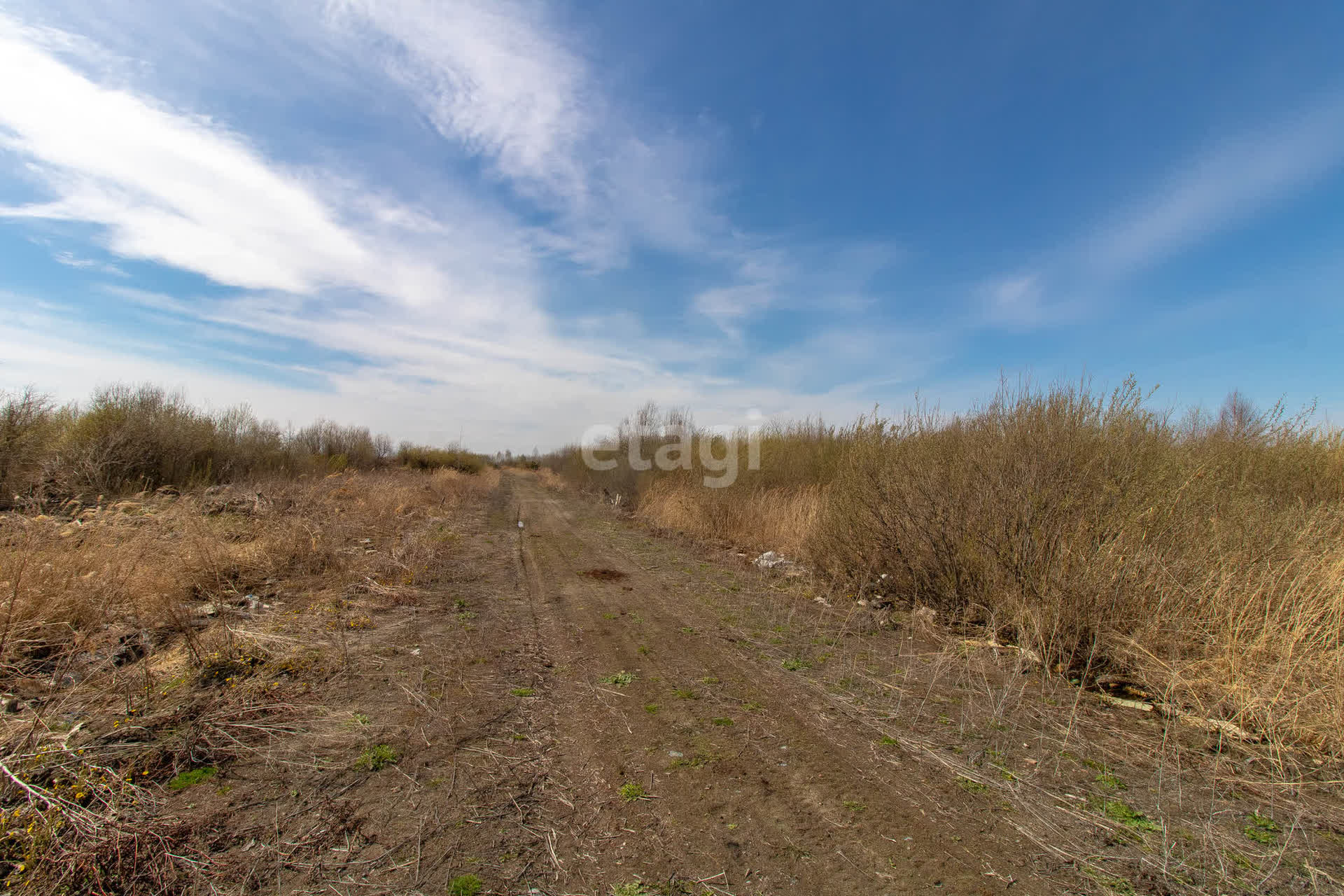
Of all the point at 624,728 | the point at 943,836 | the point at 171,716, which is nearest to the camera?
the point at 943,836

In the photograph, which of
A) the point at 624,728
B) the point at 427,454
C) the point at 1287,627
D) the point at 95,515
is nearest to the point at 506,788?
the point at 624,728

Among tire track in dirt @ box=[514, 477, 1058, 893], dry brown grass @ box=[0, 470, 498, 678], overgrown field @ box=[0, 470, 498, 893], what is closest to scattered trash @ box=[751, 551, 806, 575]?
tire track in dirt @ box=[514, 477, 1058, 893]

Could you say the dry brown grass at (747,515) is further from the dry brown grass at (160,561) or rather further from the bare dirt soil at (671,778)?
the dry brown grass at (160,561)

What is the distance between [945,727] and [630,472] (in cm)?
1880

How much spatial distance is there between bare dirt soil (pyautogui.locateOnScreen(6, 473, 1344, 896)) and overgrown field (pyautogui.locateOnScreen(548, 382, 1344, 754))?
1.32 feet

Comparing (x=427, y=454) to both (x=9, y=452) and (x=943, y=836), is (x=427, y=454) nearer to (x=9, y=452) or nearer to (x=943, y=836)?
(x=9, y=452)

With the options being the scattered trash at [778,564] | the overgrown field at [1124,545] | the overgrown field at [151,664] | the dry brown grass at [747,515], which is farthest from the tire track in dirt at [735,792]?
the dry brown grass at [747,515]

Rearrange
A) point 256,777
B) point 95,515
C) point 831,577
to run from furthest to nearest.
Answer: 1. point 831,577
2. point 95,515
3. point 256,777

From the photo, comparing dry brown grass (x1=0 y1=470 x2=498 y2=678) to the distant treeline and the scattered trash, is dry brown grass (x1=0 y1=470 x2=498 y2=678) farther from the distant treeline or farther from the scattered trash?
the scattered trash

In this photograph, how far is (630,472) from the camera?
21984mm

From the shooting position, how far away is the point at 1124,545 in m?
4.55

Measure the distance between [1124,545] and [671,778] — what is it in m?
4.34

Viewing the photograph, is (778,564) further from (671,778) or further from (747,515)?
(671,778)

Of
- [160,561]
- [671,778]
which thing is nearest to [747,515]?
[671,778]
